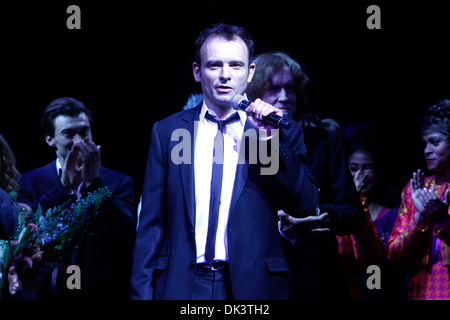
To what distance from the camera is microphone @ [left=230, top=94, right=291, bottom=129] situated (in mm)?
1981

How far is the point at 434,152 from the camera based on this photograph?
10.8ft

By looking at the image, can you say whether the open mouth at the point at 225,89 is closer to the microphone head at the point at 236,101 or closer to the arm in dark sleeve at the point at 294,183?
the microphone head at the point at 236,101

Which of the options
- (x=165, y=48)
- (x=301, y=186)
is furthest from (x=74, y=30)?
(x=301, y=186)

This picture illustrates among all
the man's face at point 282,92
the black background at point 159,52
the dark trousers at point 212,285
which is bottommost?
the dark trousers at point 212,285

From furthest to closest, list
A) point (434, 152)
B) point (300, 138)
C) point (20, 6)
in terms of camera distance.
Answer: point (20, 6) → point (434, 152) → point (300, 138)

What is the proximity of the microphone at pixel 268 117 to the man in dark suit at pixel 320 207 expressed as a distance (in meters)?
0.41

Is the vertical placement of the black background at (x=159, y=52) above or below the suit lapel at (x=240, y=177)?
above

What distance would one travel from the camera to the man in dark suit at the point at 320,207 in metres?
2.49

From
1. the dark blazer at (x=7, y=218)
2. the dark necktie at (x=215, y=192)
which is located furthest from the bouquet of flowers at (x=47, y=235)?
the dark necktie at (x=215, y=192)

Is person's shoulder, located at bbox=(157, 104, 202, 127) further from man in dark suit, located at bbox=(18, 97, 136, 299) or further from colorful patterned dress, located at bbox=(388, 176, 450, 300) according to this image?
colorful patterned dress, located at bbox=(388, 176, 450, 300)

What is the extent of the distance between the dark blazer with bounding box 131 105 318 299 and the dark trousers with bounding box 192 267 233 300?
0.11 ft

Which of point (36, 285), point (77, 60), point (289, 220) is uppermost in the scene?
point (77, 60)
